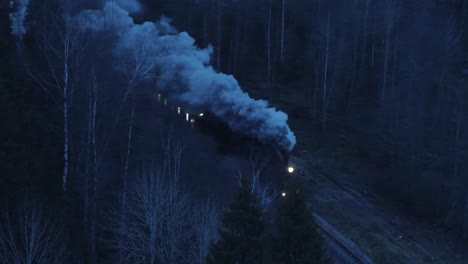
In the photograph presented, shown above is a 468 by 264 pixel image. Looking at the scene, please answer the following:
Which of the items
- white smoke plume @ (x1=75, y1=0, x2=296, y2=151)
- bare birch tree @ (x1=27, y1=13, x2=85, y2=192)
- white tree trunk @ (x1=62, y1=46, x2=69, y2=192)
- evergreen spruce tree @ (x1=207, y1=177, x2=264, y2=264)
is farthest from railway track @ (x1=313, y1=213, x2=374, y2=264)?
bare birch tree @ (x1=27, y1=13, x2=85, y2=192)

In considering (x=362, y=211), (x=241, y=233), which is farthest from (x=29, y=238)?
(x=362, y=211)

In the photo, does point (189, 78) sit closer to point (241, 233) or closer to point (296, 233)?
point (241, 233)

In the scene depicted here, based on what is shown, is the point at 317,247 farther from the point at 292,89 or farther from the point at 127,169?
the point at 292,89

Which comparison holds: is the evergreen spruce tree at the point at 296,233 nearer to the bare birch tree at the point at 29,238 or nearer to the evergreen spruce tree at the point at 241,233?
the evergreen spruce tree at the point at 241,233

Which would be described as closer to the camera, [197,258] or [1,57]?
[197,258]

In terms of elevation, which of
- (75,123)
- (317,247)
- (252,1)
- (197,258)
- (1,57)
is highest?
(252,1)

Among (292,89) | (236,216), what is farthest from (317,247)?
(292,89)
